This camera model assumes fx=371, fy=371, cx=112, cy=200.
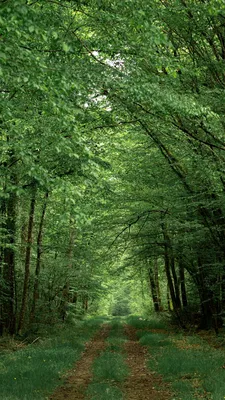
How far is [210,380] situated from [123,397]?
2.10m

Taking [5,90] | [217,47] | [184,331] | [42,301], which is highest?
[217,47]

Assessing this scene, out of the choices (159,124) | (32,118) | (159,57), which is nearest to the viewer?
(159,57)

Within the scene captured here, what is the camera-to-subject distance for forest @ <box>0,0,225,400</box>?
22.0ft

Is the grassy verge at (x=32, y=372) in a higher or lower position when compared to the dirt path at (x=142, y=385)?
higher

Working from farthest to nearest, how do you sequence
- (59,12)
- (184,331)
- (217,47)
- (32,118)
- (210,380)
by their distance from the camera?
(184,331)
(217,47)
(32,118)
(210,380)
(59,12)

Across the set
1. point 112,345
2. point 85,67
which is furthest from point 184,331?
point 85,67

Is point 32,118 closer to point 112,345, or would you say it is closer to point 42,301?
point 112,345

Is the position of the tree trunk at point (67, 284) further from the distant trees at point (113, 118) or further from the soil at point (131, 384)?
the soil at point (131, 384)

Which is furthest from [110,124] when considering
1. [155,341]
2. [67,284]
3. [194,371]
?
[67,284]

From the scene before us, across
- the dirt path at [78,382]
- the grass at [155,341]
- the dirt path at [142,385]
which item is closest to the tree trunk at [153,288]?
the grass at [155,341]

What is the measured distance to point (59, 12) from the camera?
744 cm

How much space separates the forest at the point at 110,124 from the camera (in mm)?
6691

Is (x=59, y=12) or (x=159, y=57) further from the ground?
(x=59, y=12)

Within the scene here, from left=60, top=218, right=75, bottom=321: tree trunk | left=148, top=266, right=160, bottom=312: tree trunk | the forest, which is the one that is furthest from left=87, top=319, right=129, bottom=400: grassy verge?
left=148, top=266, right=160, bottom=312: tree trunk
